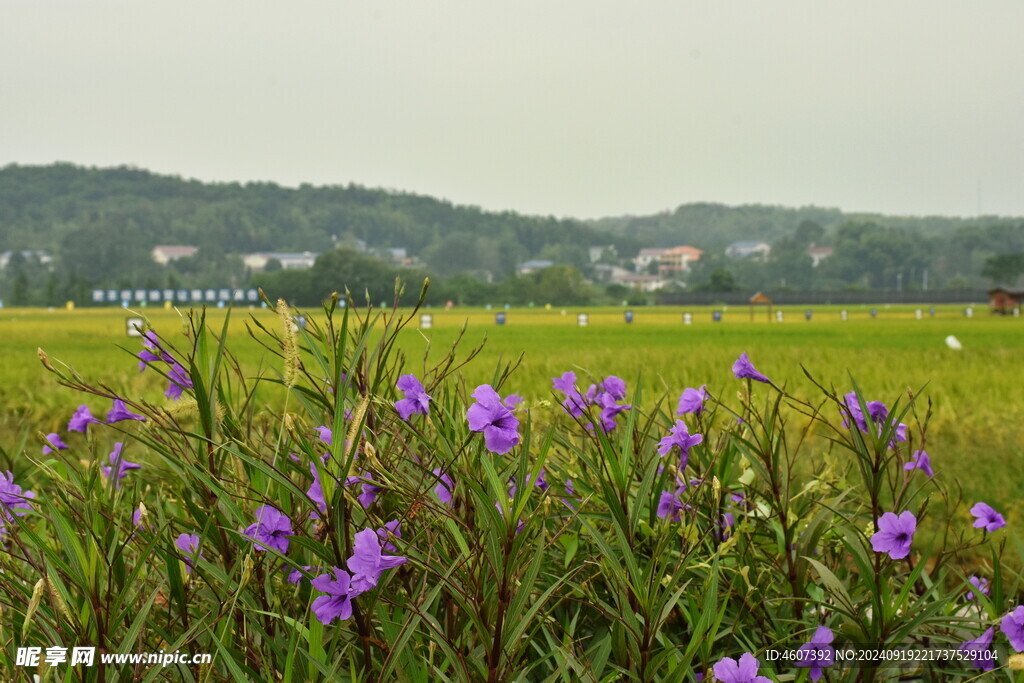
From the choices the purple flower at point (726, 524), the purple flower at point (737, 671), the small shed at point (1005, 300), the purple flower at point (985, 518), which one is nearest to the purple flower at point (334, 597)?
the purple flower at point (737, 671)

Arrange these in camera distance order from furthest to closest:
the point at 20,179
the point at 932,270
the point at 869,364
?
the point at 932,270, the point at 20,179, the point at 869,364

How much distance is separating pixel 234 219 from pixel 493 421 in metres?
151

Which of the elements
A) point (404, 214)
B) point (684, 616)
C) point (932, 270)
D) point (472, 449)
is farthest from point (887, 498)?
point (932, 270)

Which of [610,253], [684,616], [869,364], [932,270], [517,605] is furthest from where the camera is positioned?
[610,253]

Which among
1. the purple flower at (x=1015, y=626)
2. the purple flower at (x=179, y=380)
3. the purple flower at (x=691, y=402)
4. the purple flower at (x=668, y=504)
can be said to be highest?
the purple flower at (x=179, y=380)

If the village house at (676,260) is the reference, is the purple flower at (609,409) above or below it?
below

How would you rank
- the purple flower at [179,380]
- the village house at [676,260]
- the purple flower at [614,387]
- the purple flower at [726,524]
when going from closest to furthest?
the purple flower at [179,380]
the purple flower at [726,524]
the purple flower at [614,387]
the village house at [676,260]

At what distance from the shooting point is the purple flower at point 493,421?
3.44 ft

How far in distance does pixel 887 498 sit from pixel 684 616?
→ 122 inches

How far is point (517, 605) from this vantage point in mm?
1057

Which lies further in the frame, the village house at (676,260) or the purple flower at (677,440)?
the village house at (676,260)

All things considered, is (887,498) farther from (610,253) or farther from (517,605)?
(610,253)

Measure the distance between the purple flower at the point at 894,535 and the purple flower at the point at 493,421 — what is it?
0.71m

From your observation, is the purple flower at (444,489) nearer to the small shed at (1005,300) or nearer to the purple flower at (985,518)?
the purple flower at (985,518)
